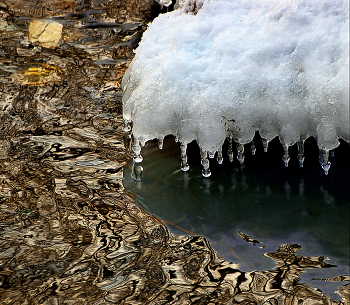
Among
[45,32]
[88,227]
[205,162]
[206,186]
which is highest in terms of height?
[45,32]

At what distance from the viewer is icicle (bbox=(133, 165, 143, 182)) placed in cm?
248

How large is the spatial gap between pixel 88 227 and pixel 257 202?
84cm

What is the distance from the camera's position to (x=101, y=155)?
8.77ft

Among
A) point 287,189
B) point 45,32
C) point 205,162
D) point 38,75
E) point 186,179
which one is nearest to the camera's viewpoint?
point 205,162

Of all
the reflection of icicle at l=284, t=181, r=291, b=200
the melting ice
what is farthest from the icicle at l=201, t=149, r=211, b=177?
the reflection of icicle at l=284, t=181, r=291, b=200

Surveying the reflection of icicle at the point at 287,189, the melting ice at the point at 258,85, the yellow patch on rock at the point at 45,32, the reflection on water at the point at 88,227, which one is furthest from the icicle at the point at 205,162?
the yellow patch on rock at the point at 45,32

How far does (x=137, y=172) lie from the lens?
8.28 ft

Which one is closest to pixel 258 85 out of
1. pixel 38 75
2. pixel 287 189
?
pixel 287 189

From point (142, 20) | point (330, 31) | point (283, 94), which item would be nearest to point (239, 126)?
point (283, 94)

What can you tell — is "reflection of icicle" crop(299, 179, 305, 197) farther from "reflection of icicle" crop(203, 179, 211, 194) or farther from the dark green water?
"reflection of icicle" crop(203, 179, 211, 194)

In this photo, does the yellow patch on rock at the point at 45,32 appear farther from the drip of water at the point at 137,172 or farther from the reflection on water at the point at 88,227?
the drip of water at the point at 137,172

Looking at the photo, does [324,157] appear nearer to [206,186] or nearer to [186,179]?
[206,186]

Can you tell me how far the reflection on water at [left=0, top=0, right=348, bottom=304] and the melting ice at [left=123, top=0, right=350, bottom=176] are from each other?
38 centimetres

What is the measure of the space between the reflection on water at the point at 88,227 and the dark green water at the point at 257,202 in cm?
2
